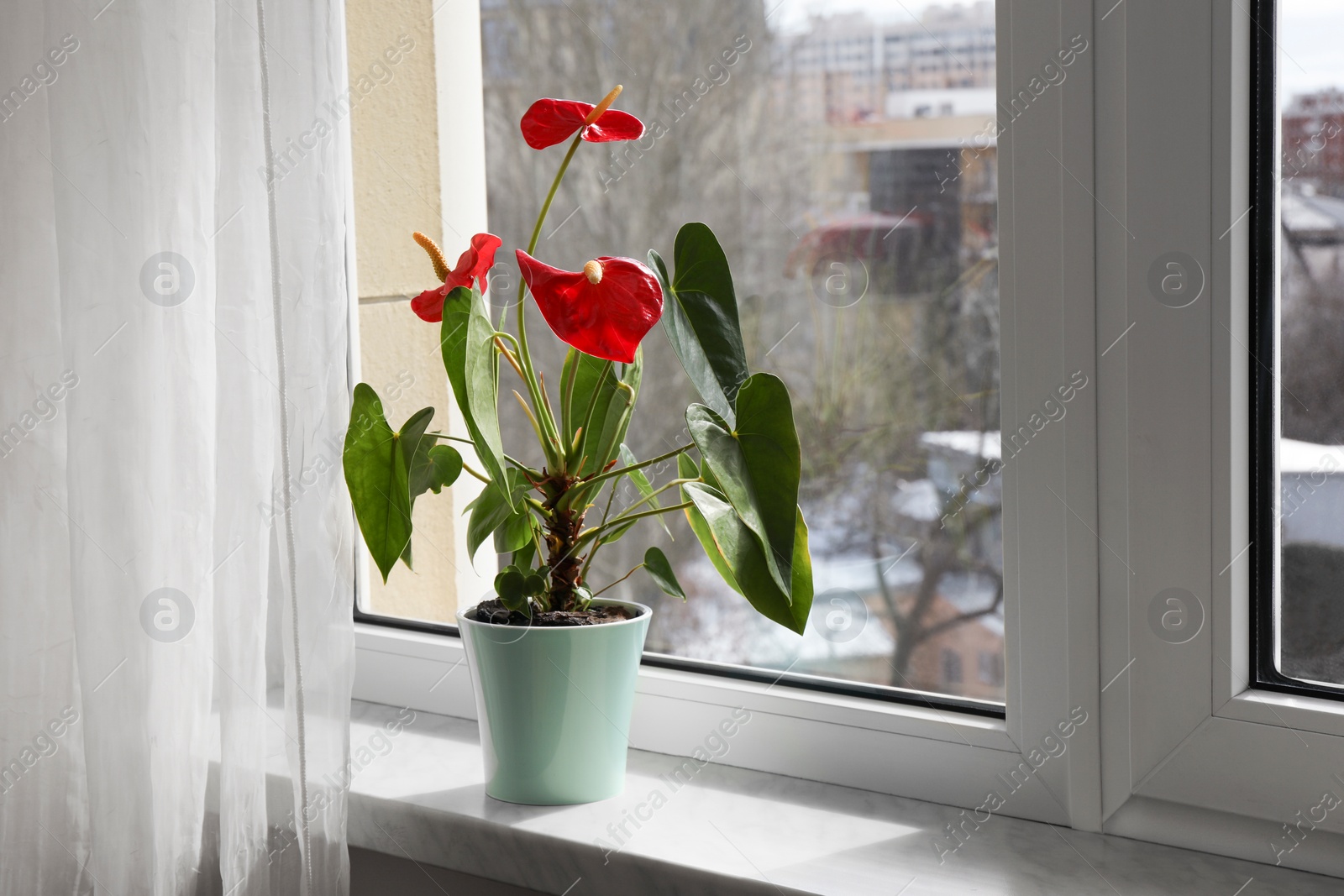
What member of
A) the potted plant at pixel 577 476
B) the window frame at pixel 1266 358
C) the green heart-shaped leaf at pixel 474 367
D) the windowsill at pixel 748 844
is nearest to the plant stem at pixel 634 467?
the potted plant at pixel 577 476

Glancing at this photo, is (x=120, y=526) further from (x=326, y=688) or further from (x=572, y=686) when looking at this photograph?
(x=572, y=686)

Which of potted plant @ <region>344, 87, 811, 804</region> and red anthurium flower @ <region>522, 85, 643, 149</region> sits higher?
red anthurium flower @ <region>522, 85, 643, 149</region>

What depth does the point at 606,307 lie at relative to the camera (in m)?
0.69

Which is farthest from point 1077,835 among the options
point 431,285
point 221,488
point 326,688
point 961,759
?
point 431,285

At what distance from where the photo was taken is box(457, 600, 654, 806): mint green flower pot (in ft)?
Result: 2.77

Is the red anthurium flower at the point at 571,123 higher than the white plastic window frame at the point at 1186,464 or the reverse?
higher

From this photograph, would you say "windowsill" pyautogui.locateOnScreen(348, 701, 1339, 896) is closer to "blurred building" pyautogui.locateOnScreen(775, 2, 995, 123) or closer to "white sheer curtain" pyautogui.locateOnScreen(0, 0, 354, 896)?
"white sheer curtain" pyautogui.locateOnScreen(0, 0, 354, 896)

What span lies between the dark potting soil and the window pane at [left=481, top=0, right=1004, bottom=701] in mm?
179

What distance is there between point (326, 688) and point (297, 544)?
142 millimetres

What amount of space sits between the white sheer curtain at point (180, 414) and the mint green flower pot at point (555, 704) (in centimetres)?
15

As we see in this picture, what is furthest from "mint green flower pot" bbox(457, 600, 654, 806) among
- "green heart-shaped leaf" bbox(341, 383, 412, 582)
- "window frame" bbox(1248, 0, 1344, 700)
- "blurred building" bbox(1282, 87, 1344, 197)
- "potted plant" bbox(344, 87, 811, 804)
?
"blurred building" bbox(1282, 87, 1344, 197)

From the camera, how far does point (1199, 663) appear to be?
772 millimetres

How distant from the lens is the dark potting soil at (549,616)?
86cm

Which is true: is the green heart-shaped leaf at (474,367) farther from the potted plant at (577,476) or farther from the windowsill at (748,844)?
the windowsill at (748,844)
